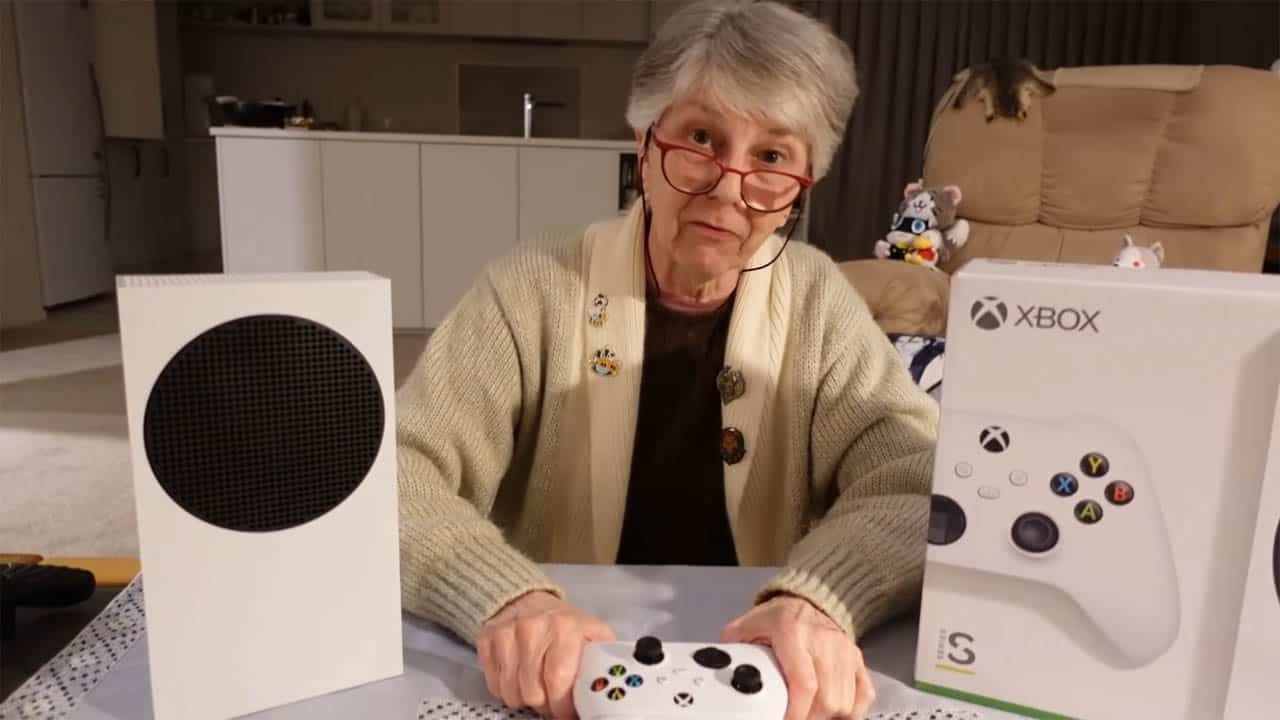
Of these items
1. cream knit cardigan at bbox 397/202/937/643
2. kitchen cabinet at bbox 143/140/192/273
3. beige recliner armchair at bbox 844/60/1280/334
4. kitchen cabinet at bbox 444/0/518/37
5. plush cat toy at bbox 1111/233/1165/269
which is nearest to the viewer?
cream knit cardigan at bbox 397/202/937/643

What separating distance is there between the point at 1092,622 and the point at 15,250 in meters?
4.26

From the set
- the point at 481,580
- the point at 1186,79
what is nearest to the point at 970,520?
the point at 481,580

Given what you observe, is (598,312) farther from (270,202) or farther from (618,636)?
(270,202)

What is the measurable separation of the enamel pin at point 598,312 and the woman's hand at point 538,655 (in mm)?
416

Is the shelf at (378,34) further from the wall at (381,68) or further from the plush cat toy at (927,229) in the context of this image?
the plush cat toy at (927,229)

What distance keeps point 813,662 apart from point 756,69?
524 millimetres

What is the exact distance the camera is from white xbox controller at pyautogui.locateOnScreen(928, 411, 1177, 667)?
1.57 feet

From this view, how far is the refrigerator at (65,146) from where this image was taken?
12.5 feet

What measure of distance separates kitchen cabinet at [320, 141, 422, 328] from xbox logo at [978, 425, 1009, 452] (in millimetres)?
3300

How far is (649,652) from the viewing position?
0.49 m

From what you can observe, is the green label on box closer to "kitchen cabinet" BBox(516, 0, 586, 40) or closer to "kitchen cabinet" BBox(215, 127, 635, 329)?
"kitchen cabinet" BBox(215, 127, 635, 329)

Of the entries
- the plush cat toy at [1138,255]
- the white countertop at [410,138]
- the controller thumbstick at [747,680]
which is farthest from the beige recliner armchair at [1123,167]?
the controller thumbstick at [747,680]

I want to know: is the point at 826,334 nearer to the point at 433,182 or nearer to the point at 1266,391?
the point at 1266,391

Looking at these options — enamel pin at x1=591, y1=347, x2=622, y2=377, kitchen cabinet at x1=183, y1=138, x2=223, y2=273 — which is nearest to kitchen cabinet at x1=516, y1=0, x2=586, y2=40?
kitchen cabinet at x1=183, y1=138, x2=223, y2=273
